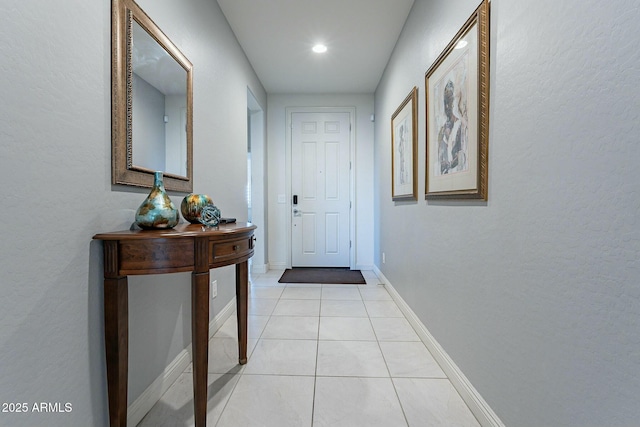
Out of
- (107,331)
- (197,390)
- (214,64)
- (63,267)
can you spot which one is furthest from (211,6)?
(197,390)

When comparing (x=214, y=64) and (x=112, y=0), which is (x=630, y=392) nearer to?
(x=112, y=0)

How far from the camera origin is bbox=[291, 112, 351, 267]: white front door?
4.21 metres

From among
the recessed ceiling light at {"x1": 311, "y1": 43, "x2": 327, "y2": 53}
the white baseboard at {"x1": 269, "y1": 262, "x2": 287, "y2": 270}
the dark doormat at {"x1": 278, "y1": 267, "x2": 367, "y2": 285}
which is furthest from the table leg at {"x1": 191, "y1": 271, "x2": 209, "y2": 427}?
the white baseboard at {"x1": 269, "y1": 262, "x2": 287, "y2": 270}

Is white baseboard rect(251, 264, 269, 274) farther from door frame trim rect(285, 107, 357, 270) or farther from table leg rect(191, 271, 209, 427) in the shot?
table leg rect(191, 271, 209, 427)

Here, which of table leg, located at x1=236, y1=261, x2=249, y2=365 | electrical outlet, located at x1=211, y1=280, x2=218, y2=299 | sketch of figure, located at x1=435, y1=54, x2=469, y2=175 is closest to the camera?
sketch of figure, located at x1=435, y1=54, x2=469, y2=175

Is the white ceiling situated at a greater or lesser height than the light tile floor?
greater

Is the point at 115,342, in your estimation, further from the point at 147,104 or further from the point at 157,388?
the point at 147,104

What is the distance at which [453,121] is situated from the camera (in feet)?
5.08

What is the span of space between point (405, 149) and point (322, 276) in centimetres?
202

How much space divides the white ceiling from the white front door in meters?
0.61

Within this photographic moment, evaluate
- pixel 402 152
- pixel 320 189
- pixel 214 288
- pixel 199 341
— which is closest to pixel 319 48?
pixel 402 152

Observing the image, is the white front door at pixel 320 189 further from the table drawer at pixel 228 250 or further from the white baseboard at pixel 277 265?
the table drawer at pixel 228 250

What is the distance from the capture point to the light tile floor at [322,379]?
1.32m

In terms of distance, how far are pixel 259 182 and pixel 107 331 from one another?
119 inches
